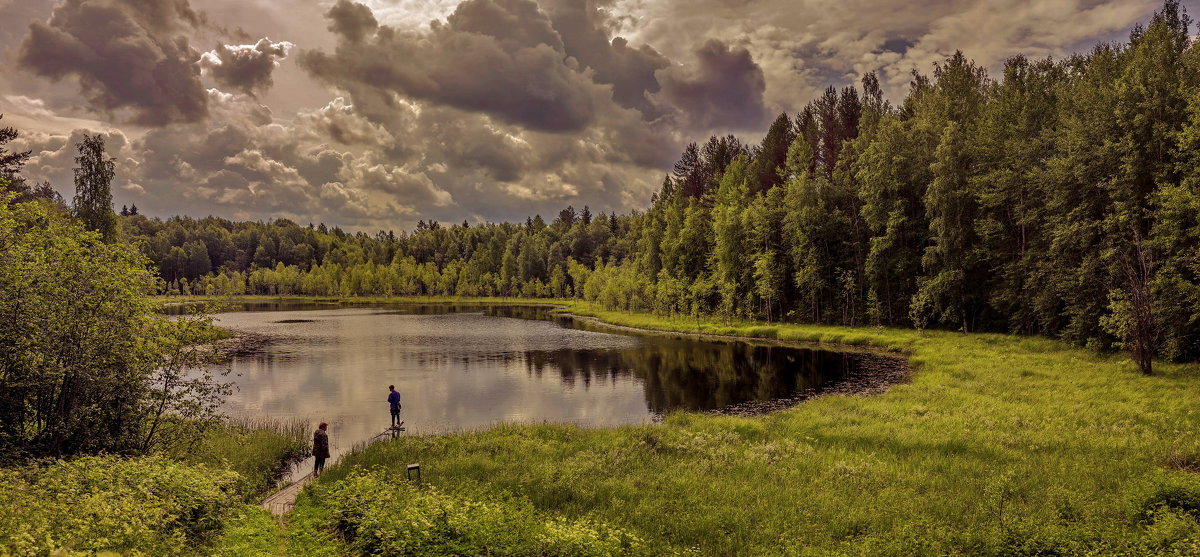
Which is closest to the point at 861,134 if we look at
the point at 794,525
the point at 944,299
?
the point at 944,299

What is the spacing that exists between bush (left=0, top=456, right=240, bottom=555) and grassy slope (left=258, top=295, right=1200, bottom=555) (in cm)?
709

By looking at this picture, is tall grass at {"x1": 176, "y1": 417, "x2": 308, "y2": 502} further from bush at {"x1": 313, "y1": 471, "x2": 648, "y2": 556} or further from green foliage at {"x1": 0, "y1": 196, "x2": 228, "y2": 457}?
bush at {"x1": 313, "y1": 471, "x2": 648, "y2": 556}

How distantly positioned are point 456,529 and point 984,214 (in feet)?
217

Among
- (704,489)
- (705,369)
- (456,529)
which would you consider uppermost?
(456,529)

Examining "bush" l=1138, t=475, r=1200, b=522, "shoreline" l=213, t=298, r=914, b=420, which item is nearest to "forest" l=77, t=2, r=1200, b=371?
"shoreline" l=213, t=298, r=914, b=420

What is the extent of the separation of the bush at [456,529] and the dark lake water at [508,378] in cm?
1301

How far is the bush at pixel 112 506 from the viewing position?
34.6 feet

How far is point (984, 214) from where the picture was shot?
59.9 meters

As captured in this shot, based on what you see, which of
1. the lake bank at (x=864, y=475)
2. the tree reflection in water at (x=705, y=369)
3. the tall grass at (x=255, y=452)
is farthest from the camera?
the tree reflection in water at (x=705, y=369)

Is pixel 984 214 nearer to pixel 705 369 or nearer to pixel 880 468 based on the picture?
pixel 705 369

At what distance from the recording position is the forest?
38.2m

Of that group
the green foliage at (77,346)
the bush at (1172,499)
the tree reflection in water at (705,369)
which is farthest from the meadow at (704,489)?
the tree reflection in water at (705,369)

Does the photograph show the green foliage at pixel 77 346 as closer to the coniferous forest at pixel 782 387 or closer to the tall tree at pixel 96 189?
the coniferous forest at pixel 782 387

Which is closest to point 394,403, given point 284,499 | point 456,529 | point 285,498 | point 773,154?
point 285,498
